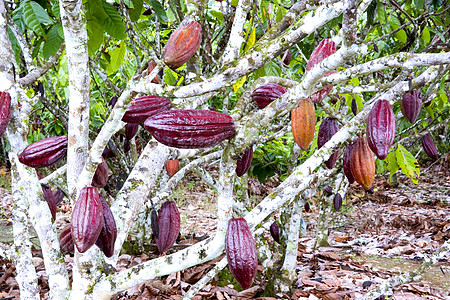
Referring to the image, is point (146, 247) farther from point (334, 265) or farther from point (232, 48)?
point (232, 48)

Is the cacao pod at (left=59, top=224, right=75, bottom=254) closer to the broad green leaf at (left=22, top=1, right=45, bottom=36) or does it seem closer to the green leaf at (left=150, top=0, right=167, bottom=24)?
the broad green leaf at (left=22, top=1, right=45, bottom=36)

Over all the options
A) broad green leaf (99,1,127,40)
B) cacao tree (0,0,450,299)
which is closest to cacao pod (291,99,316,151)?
cacao tree (0,0,450,299)

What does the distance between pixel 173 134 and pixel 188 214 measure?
338cm

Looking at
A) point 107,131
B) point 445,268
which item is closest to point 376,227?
point 445,268

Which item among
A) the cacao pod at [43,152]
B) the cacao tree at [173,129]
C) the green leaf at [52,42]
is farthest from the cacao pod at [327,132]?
the green leaf at [52,42]

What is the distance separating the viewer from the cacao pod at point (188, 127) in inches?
30.8

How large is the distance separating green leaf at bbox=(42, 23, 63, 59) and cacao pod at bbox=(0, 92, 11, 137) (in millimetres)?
569

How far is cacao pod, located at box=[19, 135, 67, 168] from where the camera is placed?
956 millimetres

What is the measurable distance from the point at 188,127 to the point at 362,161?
58cm

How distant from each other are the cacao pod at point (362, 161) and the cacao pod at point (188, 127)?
0.50m

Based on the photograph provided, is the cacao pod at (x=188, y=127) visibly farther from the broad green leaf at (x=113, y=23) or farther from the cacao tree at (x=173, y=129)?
the broad green leaf at (x=113, y=23)

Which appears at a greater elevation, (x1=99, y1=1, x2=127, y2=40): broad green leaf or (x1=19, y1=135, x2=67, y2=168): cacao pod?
(x1=99, y1=1, x2=127, y2=40): broad green leaf

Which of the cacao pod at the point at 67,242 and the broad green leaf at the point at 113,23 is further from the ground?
the broad green leaf at the point at 113,23

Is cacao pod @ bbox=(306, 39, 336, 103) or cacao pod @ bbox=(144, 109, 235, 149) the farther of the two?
cacao pod @ bbox=(306, 39, 336, 103)
